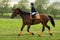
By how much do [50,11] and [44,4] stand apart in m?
7.26

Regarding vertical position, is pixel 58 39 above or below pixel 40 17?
below

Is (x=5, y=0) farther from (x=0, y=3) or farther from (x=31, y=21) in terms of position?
(x=31, y=21)

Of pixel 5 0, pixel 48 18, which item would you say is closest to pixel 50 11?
pixel 5 0

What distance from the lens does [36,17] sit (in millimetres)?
18078

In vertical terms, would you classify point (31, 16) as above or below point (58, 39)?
above

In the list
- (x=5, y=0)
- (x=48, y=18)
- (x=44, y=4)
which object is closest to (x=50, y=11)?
(x=44, y=4)

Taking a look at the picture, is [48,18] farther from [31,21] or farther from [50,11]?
[50,11]

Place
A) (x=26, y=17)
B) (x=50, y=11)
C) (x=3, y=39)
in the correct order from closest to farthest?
(x=3, y=39) < (x=26, y=17) < (x=50, y=11)

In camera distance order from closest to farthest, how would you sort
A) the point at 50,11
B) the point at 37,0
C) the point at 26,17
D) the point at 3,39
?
1. the point at 3,39
2. the point at 26,17
3. the point at 50,11
4. the point at 37,0

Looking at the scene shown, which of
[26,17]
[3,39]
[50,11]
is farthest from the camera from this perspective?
[50,11]

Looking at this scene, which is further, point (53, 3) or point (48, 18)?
point (53, 3)

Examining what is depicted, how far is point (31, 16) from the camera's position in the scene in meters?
18.1

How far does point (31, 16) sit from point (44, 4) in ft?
316

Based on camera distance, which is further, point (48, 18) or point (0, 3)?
point (0, 3)
